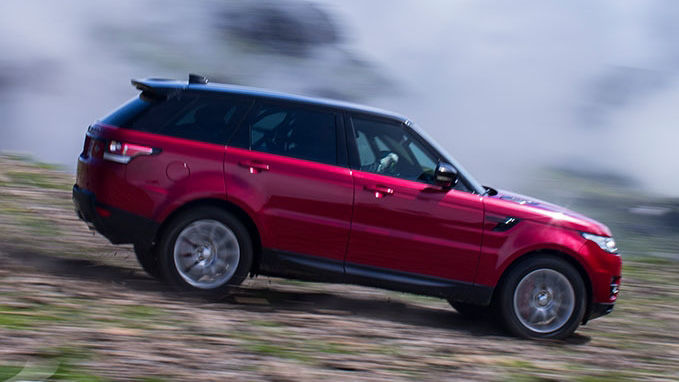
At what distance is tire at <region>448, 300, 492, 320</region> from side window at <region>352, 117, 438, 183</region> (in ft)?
5.03

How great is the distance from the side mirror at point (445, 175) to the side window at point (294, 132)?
0.83 m

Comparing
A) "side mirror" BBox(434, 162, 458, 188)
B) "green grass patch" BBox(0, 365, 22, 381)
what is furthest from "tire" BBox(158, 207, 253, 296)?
"green grass patch" BBox(0, 365, 22, 381)

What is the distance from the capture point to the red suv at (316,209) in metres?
7.49

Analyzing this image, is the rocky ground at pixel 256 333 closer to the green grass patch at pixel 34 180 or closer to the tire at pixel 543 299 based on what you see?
the tire at pixel 543 299

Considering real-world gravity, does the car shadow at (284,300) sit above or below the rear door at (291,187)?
below

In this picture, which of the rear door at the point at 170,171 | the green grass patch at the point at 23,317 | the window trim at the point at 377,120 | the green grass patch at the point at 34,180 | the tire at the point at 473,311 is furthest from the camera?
the green grass patch at the point at 34,180

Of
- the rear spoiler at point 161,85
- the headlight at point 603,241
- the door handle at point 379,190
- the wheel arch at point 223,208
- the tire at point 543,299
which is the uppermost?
the rear spoiler at point 161,85

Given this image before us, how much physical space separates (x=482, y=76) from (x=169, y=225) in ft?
76.7

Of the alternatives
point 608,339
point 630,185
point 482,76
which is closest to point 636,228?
point 630,185

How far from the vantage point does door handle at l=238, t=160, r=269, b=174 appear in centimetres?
750

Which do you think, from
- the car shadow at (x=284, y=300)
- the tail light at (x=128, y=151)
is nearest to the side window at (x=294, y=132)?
the tail light at (x=128, y=151)

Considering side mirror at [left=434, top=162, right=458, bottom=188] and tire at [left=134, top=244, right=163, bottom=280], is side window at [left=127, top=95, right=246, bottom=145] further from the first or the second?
side mirror at [left=434, top=162, right=458, bottom=188]

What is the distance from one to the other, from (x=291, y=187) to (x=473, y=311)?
2262 millimetres

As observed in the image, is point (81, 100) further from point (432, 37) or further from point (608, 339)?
point (608, 339)
